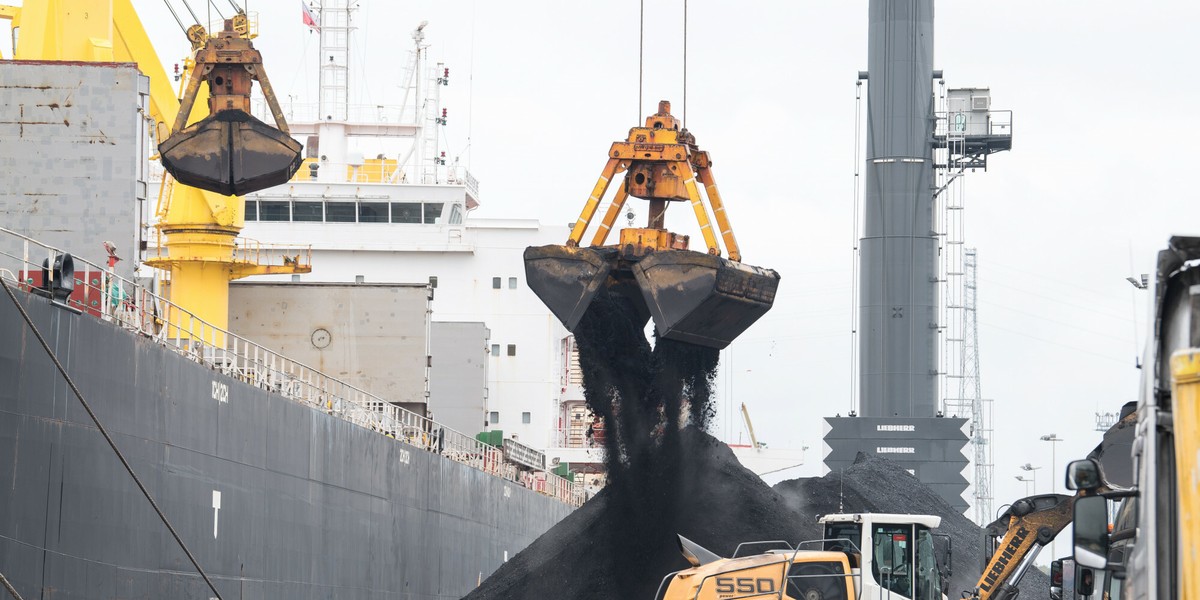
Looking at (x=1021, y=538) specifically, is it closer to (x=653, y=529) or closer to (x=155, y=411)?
(x=653, y=529)

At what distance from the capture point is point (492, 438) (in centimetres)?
3756

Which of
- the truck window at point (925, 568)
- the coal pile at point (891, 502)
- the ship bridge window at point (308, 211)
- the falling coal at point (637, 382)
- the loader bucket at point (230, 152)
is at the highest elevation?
the ship bridge window at point (308, 211)

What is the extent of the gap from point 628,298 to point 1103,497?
10819 millimetres

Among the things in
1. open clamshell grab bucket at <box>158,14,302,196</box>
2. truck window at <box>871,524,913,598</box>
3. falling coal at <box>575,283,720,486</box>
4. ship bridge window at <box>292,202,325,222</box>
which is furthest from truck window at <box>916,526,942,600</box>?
ship bridge window at <box>292,202,325,222</box>

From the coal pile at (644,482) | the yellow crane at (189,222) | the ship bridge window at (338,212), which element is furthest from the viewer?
the ship bridge window at (338,212)

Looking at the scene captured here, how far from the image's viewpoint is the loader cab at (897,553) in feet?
42.4

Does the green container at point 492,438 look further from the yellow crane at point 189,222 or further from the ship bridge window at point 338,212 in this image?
the yellow crane at point 189,222

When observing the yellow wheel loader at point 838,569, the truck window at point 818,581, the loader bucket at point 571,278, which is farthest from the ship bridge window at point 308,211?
the truck window at point 818,581

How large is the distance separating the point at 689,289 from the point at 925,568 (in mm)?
3960

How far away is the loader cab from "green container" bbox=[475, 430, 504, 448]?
Answer: 947 inches

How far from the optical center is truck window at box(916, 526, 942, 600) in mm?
13062

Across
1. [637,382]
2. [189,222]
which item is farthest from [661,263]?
[189,222]

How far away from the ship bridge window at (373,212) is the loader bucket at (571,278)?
23.6 metres

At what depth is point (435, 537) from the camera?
30469 mm
